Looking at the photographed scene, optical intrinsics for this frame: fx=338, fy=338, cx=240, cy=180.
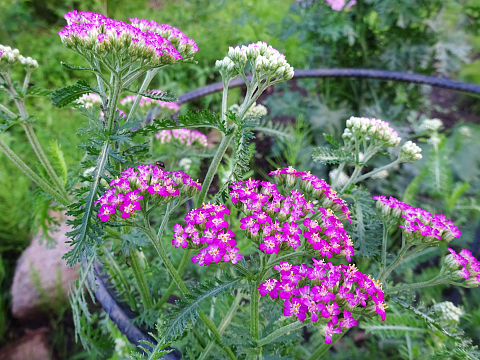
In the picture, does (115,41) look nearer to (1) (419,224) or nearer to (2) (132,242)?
→ (2) (132,242)

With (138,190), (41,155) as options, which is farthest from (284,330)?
(41,155)

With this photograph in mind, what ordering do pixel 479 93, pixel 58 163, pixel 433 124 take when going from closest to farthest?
pixel 58 163
pixel 479 93
pixel 433 124

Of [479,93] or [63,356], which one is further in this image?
[63,356]

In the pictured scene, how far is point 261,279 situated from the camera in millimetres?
839

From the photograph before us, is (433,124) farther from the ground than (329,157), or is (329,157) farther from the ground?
(329,157)

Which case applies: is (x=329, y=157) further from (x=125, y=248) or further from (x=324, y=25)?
(x=324, y=25)

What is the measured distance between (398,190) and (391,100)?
26.4 inches

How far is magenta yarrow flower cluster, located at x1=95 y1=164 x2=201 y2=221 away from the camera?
0.75 metres

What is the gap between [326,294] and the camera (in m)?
0.71

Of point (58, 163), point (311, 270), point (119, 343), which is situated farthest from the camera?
point (119, 343)

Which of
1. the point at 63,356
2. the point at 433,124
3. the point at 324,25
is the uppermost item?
the point at 324,25

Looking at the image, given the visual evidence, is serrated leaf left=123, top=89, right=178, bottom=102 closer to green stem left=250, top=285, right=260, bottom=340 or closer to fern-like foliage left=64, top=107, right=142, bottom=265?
fern-like foliage left=64, top=107, right=142, bottom=265

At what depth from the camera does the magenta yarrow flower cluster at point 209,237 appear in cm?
74

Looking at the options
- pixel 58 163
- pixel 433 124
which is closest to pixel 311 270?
pixel 58 163
